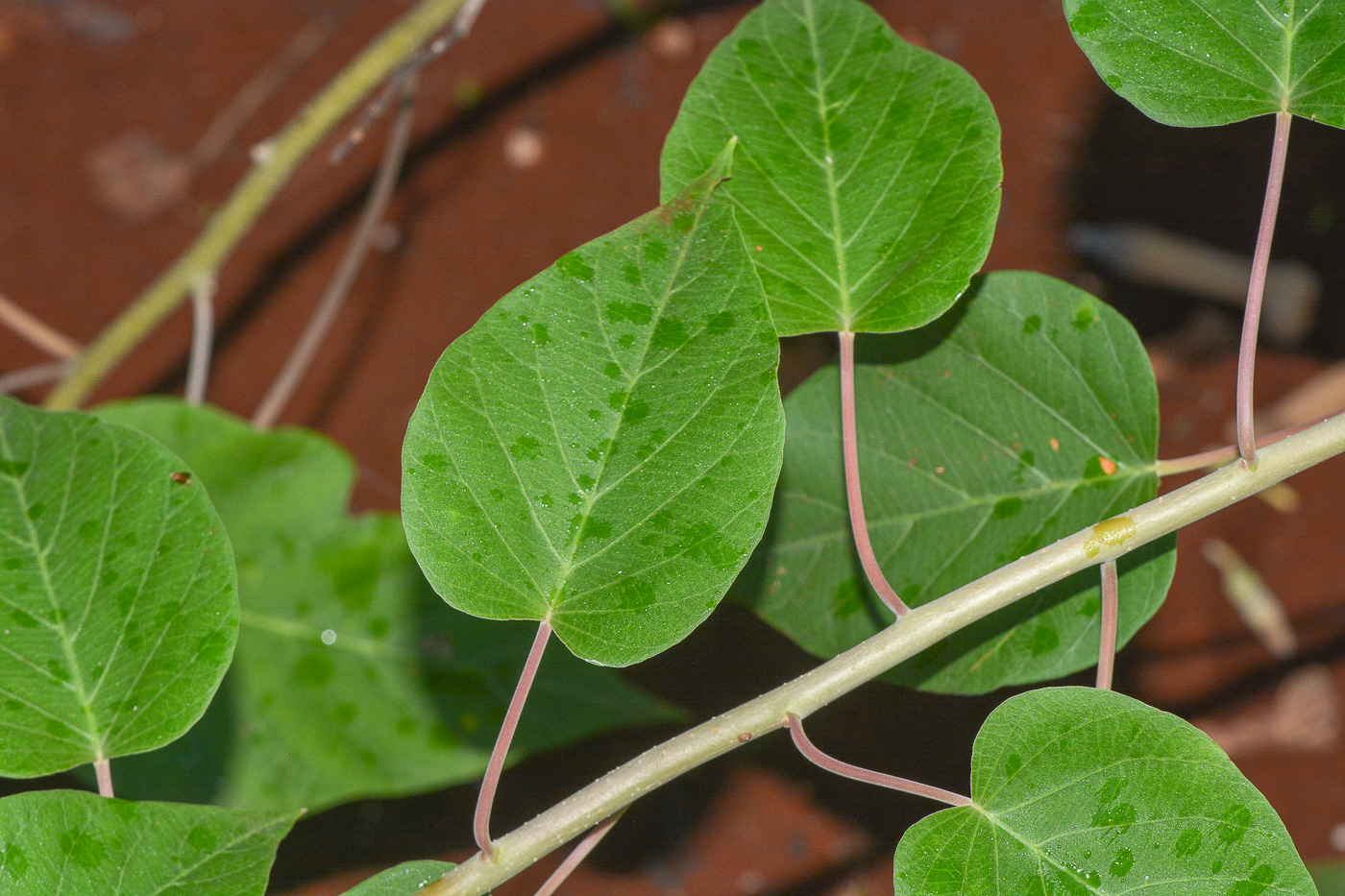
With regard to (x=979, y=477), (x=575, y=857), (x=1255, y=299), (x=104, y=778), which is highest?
(x=1255, y=299)

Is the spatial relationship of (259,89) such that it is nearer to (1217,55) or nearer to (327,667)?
(327,667)

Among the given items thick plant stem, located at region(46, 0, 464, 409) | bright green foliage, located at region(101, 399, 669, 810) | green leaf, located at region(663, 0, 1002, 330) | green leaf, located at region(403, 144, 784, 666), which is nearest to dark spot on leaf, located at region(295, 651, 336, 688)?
bright green foliage, located at region(101, 399, 669, 810)

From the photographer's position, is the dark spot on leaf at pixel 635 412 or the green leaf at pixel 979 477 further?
the green leaf at pixel 979 477

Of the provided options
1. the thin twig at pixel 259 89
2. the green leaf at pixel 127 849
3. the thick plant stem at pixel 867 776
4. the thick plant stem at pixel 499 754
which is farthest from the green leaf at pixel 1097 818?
the thin twig at pixel 259 89

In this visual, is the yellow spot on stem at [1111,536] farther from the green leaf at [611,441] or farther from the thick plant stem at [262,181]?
the thick plant stem at [262,181]

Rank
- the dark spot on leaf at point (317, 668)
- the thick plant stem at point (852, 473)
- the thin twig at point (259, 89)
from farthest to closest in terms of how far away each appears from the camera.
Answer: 1. the thin twig at point (259, 89)
2. the dark spot on leaf at point (317, 668)
3. the thick plant stem at point (852, 473)

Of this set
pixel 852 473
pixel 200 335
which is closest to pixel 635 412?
pixel 852 473

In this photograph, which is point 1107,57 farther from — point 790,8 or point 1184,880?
point 1184,880
